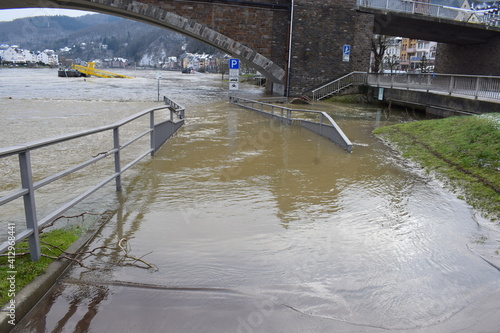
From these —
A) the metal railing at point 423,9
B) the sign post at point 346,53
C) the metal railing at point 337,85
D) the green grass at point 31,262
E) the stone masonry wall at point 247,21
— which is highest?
the metal railing at point 423,9

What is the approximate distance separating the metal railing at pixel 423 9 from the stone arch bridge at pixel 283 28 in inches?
19.0

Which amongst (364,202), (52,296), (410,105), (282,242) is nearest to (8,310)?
(52,296)

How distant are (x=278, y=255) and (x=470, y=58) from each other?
132 ft

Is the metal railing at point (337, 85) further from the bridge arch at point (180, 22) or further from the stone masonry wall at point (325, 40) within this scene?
the bridge arch at point (180, 22)

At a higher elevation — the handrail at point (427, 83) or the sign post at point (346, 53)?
the sign post at point (346, 53)

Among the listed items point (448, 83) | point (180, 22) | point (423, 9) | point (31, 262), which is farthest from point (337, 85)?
point (31, 262)

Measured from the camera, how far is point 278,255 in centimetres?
399

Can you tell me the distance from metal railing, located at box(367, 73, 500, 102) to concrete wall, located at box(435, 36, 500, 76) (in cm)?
1555

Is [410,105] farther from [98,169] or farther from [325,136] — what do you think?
[98,169]

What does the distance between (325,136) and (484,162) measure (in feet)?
15.4

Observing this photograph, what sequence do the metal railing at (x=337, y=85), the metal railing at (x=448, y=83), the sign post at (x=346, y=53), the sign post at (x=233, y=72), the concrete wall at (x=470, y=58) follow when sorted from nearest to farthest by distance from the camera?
the metal railing at (x=448, y=83), the sign post at (x=233, y=72), the metal railing at (x=337, y=85), the sign post at (x=346, y=53), the concrete wall at (x=470, y=58)

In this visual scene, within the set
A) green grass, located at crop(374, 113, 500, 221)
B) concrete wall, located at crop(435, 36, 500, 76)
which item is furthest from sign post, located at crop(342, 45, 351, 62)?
green grass, located at crop(374, 113, 500, 221)

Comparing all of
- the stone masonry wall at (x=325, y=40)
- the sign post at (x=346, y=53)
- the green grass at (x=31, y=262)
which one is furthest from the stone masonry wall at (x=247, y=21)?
the green grass at (x=31, y=262)

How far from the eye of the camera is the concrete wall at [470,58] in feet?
112
